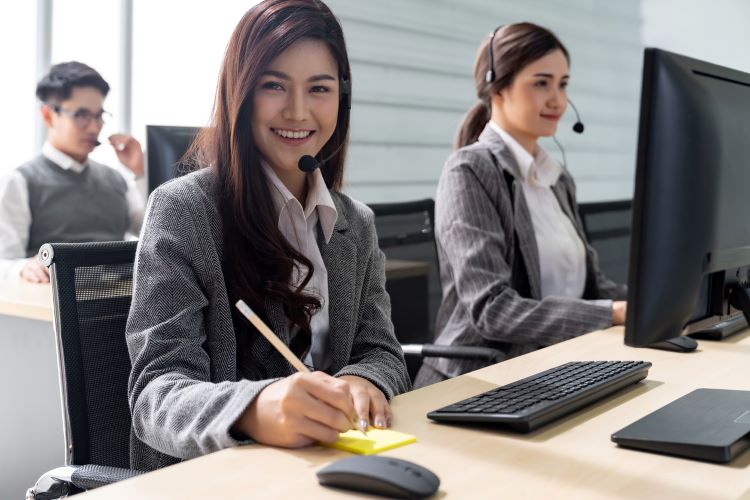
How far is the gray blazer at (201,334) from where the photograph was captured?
1.09 m

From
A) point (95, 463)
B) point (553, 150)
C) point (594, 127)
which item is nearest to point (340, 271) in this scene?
point (95, 463)

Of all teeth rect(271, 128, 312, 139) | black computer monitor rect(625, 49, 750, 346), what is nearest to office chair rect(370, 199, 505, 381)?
teeth rect(271, 128, 312, 139)

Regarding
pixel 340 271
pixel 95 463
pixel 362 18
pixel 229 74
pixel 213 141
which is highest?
pixel 362 18

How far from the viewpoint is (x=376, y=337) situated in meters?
1.48

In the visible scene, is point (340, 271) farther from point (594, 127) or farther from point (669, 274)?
point (594, 127)

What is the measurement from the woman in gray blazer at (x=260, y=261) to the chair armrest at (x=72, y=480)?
0.06 m

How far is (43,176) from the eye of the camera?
3475 mm

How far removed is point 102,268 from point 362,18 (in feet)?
7.26

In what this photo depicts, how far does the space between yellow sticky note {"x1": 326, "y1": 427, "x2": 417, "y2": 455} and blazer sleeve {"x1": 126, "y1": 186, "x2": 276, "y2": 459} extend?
11cm

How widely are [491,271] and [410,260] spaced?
28 centimetres

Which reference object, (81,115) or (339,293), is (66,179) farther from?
(339,293)

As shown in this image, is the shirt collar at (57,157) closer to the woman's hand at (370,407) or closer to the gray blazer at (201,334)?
the gray blazer at (201,334)

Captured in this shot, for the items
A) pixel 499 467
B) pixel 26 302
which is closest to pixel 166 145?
pixel 26 302

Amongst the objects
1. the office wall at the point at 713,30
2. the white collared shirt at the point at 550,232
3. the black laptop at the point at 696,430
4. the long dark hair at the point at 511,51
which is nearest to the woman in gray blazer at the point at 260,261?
the black laptop at the point at 696,430
